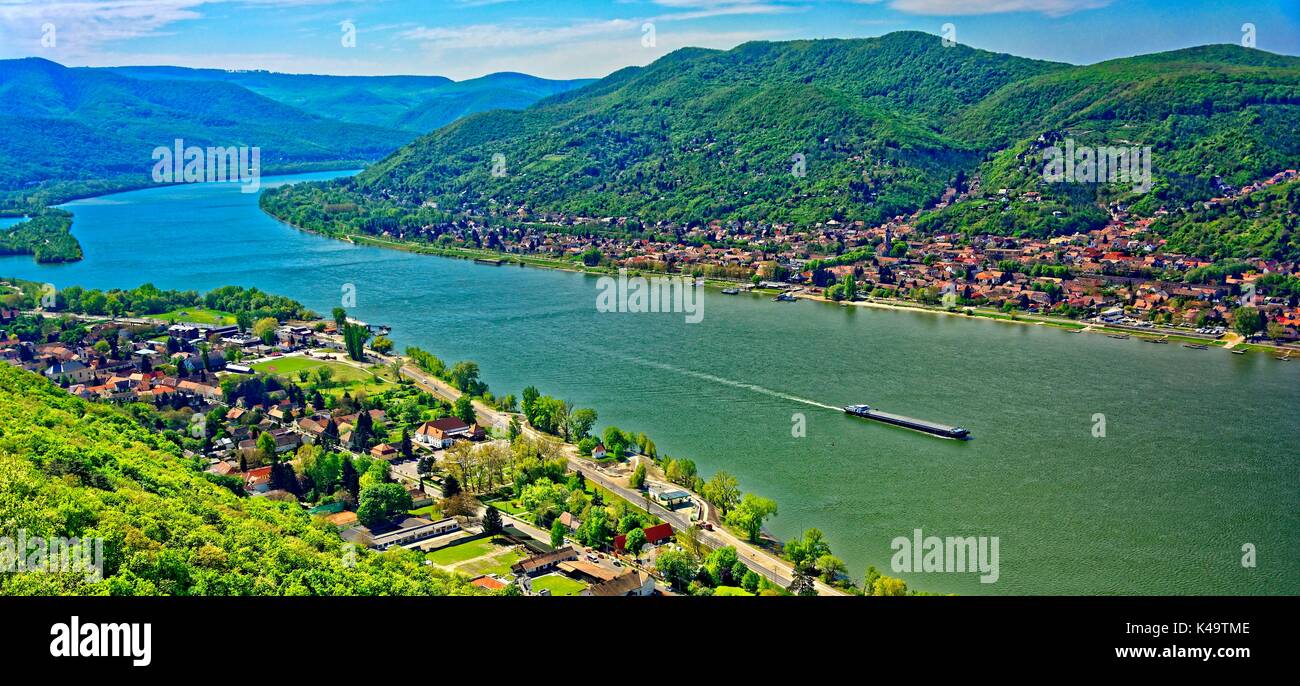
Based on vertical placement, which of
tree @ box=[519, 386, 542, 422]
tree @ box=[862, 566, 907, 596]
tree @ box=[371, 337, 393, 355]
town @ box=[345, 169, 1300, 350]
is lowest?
tree @ box=[862, 566, 907, 596]

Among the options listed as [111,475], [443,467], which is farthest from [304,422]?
[111,475]

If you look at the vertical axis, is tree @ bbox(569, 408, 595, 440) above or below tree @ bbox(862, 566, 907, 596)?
above

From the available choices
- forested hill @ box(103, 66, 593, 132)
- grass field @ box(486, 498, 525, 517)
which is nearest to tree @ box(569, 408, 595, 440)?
grass field @ box(486, 498, 525, 517)

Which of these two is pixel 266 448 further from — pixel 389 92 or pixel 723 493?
pixel 389 92

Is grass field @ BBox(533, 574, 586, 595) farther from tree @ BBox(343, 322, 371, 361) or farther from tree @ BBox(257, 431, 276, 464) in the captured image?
tree @ BBox(343, 322, 371, 361)

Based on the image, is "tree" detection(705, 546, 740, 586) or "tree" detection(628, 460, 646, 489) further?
"tree" detection(628, 460, 646, 489)

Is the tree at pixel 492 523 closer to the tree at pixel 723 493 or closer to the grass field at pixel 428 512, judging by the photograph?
the grass field at pixel 428 512

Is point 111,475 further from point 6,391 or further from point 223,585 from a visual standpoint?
point 6,391

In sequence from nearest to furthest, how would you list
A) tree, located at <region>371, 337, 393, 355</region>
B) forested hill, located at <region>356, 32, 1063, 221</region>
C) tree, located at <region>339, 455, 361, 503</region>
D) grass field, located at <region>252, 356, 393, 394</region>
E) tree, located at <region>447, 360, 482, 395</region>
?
1. tree, located at <region>339, 455, 361, 503</region>
2. tree, located at <region>447, 360, 482, 395</region>
3. grass field, located at <region>252, 356, 393, 394</region>
4. tree, located at <region>371, 337, 393, 355</region>
5. forested hill, located at <region>356, 32, 1063, 221</region>
